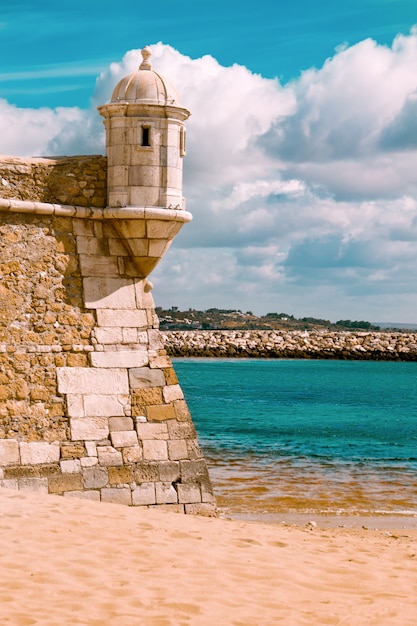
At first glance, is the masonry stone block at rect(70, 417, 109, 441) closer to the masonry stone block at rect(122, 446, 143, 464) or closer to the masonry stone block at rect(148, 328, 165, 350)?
the masonry stone block at rect(122, 446, 143, 464)

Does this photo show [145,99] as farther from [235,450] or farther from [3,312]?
[235,450]

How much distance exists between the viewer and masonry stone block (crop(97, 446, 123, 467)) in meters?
10.2

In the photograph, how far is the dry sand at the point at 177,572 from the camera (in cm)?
636

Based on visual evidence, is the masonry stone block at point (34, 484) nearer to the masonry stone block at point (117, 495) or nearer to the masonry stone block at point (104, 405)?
the masonry stone block at point (117, 495)

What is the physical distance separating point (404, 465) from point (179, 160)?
1055cm

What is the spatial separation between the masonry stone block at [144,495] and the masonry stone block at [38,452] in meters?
0.94

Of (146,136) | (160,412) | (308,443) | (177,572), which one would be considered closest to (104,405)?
(160,412)

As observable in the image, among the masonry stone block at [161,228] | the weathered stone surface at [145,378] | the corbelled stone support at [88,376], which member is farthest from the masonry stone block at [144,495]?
the masonry stone block at [161,228]

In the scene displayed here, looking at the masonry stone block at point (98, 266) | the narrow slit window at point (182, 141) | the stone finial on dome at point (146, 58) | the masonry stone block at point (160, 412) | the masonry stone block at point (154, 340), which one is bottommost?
the masonry stone block at point (160, 412)

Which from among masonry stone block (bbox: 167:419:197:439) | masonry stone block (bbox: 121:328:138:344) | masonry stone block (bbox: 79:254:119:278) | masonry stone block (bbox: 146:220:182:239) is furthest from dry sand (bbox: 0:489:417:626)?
masonry stone block (bbox: 146:220:182:239)

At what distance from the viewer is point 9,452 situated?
385 inches

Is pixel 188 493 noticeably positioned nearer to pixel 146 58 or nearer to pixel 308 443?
pixel 146 58

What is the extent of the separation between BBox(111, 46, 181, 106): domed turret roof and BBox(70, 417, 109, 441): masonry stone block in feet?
11.3

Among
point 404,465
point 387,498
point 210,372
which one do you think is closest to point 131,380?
point 387,498
